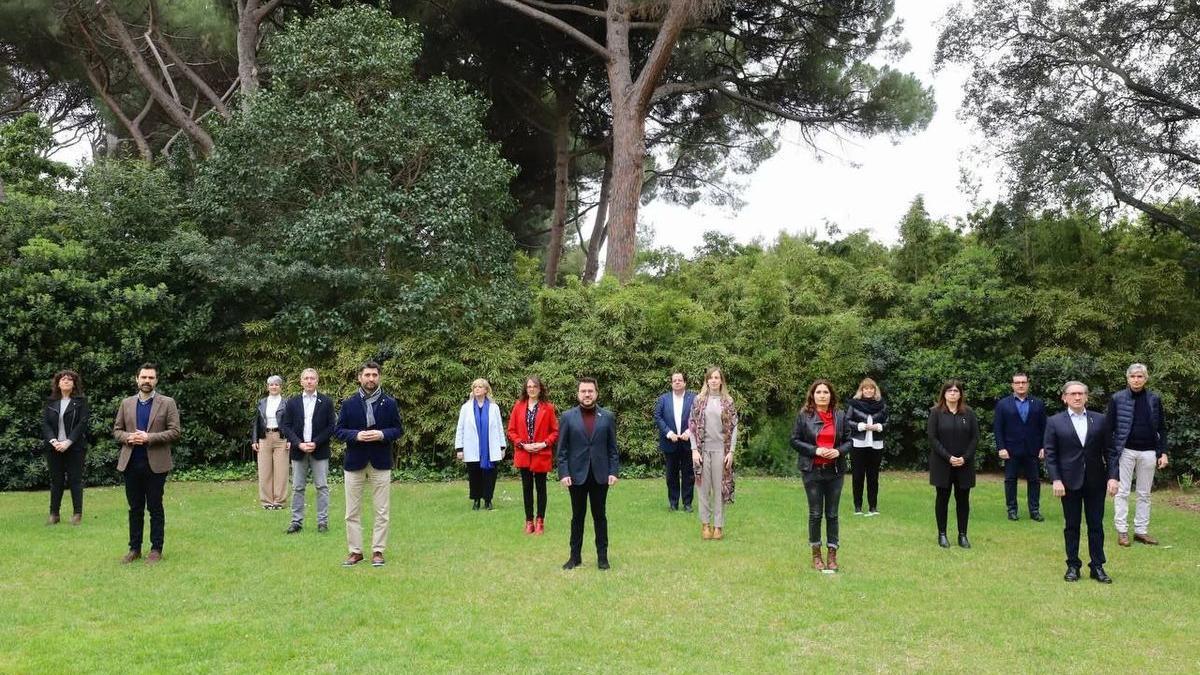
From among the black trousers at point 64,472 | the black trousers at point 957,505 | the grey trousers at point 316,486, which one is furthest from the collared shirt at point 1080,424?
the black trousers at point 64,472

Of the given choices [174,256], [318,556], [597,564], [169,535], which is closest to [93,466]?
[174,256]

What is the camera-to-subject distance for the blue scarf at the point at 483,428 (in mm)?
11469

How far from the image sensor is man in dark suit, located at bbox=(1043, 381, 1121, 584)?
7727 millimetres

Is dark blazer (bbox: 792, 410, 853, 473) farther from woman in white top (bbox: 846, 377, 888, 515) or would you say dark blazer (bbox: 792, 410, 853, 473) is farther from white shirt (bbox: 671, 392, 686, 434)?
white shirt (bbox: 671, 392, 686, 434)

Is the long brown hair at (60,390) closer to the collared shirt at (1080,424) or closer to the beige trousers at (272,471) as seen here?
the beige trousers at (272,471)

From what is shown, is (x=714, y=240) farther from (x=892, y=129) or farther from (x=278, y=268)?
(x=278, y=268)

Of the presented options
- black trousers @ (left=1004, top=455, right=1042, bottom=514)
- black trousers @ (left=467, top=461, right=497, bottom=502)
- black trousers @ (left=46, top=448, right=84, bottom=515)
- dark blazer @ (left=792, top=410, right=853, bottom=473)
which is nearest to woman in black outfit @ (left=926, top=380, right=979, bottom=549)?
dark blazer @ (left=792, top=410, right=853, bottom=473)

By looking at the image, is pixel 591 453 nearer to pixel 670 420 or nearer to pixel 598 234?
pixel 670 420

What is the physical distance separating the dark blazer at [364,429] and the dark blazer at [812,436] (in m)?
3.61

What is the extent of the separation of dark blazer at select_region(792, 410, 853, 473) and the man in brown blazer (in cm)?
570

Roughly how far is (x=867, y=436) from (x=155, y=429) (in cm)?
790

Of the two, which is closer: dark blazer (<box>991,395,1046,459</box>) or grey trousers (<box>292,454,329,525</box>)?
grey trousers (<box>292,454,329,525</box>)

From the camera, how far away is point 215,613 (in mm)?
6641

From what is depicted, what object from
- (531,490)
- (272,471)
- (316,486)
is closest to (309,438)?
(316,486)
